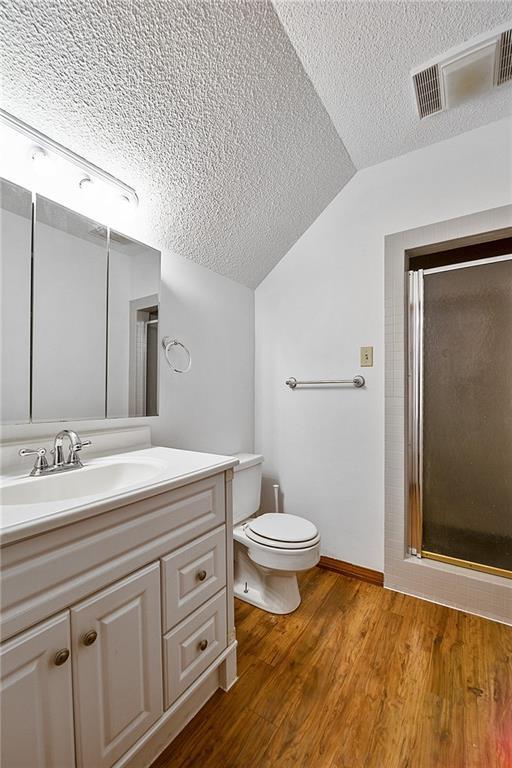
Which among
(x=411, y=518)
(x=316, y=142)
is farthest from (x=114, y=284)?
(x=411, y=518)

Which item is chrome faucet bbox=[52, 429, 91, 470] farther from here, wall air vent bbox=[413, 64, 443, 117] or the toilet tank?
wall air vent bbox=[413, 64, 443, 117]

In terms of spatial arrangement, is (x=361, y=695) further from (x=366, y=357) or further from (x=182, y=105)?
(x=182, y=105)

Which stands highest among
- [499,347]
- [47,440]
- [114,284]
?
[114,284]

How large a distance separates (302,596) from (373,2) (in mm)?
2498

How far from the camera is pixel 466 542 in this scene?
5.68 feet

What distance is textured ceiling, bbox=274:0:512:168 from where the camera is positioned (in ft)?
3.67

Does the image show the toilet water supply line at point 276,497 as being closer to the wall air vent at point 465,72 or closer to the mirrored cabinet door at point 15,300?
the mirrored cabinet door at point 15,300

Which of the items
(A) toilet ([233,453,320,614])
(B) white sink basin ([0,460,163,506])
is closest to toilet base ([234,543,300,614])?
(A) toilet ([233,453,320,614])

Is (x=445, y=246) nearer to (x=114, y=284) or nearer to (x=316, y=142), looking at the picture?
(x=316, y=142)

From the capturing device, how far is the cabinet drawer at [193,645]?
3.18 ft

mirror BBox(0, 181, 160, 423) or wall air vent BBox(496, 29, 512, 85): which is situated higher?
wall air vent BBox(496, 29, 512, 85)

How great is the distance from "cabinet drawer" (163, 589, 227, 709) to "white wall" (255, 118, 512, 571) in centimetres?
102

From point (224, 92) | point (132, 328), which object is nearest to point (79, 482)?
point (132, 328)

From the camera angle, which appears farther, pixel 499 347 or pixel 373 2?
pixel 499 347
